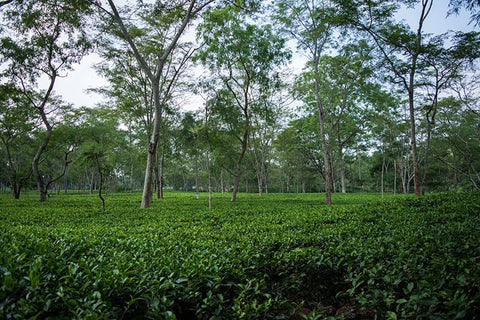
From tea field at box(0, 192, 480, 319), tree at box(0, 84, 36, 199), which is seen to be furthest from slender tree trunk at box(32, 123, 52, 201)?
tea field at box(0, 192, 480, 319)

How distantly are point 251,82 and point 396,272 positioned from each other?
1627cm

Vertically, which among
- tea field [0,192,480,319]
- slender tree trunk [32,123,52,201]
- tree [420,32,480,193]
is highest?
tree [420,32,480,193]

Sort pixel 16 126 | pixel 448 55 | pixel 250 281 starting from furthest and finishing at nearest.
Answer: pixel 16 126 < pixel 448 55 < pixel 250 281

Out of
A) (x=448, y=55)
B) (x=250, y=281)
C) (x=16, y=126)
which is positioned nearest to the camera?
(x=250, y=281)

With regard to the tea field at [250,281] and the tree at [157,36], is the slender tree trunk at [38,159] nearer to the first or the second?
the tree at [157,36]

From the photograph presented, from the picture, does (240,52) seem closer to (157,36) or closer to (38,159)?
(157,36)

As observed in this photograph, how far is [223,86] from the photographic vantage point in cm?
1680

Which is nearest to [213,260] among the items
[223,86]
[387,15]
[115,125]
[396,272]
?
[396,272]

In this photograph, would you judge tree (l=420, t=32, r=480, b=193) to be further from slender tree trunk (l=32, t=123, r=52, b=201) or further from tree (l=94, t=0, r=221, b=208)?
slender tree trunk (l=32, t=123, r=52, b=201)

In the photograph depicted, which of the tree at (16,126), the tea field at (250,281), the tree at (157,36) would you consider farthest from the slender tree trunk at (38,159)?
the tea field at (250,281)

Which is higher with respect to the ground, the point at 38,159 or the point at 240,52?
the point at 240,52

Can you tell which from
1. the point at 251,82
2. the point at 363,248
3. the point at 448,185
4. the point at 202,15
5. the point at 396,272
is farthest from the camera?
the point at 448,185

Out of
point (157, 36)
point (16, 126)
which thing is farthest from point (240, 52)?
point (16, 126)

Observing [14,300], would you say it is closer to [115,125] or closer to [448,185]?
[115,125]
